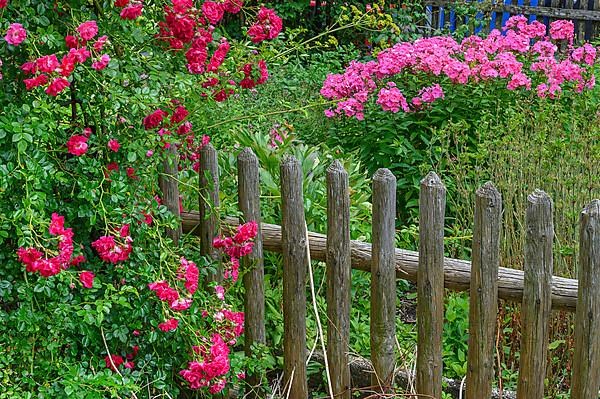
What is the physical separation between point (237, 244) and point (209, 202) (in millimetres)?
202

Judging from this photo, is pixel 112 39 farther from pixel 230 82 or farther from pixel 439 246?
pixel 439 246

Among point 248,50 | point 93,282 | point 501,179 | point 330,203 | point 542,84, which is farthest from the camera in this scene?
point 542,84

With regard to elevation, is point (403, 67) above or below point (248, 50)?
below

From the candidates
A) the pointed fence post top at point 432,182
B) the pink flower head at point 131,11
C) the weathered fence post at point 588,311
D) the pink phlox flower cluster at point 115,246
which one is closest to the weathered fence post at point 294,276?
the pointed fence post top at point 432,182

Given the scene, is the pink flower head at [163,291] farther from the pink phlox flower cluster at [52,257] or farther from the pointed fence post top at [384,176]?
the pointed fence post top at [384,176]

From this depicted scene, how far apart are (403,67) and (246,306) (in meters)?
2.21

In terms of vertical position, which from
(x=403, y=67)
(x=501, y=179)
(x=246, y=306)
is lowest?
(x=246, y=306)

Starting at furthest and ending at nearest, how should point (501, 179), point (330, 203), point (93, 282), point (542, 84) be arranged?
point (542, 84), point (501, 179), point (330, 203), point (93, 282)

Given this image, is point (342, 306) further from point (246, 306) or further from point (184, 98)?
point (184, 98)

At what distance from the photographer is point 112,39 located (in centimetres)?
272

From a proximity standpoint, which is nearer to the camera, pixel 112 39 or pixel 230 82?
pixel 112 39

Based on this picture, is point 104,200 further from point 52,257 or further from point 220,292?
point 220,292

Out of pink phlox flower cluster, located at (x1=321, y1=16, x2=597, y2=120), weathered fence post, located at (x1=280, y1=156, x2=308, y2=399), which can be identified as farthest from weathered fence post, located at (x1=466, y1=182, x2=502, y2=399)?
pink phlox flower cluster, located at (x1=321, y1=16, x2=597, y2=120)

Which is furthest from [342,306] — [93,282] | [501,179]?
[501,179]
